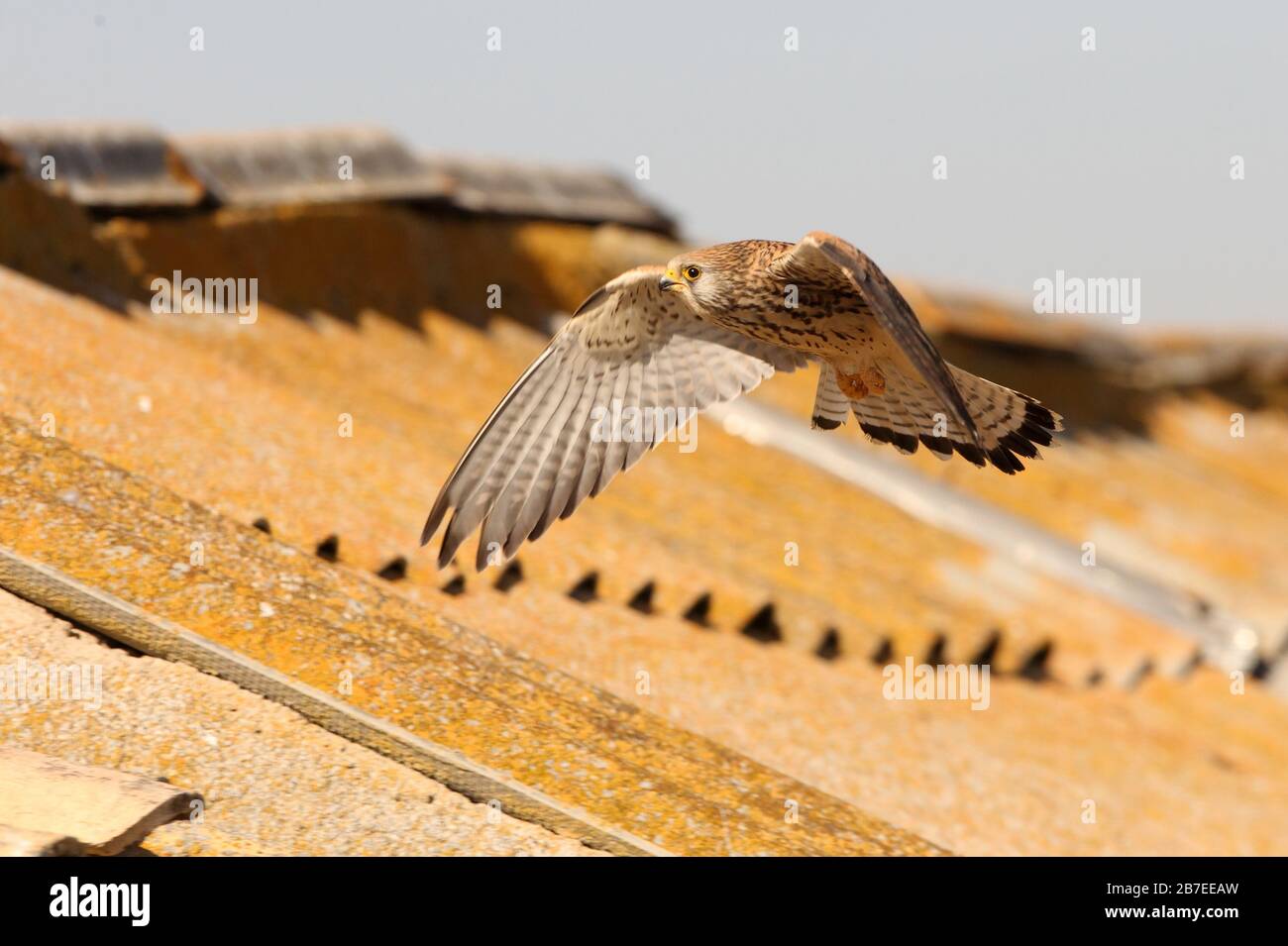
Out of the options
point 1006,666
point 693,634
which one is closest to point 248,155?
point 693,634

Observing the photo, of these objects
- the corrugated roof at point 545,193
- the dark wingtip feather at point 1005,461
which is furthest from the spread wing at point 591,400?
the corrugated roof at point 545,193

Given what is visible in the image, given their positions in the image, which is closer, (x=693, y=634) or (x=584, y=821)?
(x=584, y=821)

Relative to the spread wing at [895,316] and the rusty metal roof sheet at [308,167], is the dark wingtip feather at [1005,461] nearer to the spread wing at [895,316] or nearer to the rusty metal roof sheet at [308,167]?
the spread wing at [895,316]

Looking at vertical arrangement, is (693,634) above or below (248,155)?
below

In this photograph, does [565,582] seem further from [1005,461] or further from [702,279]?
[1005,461]
